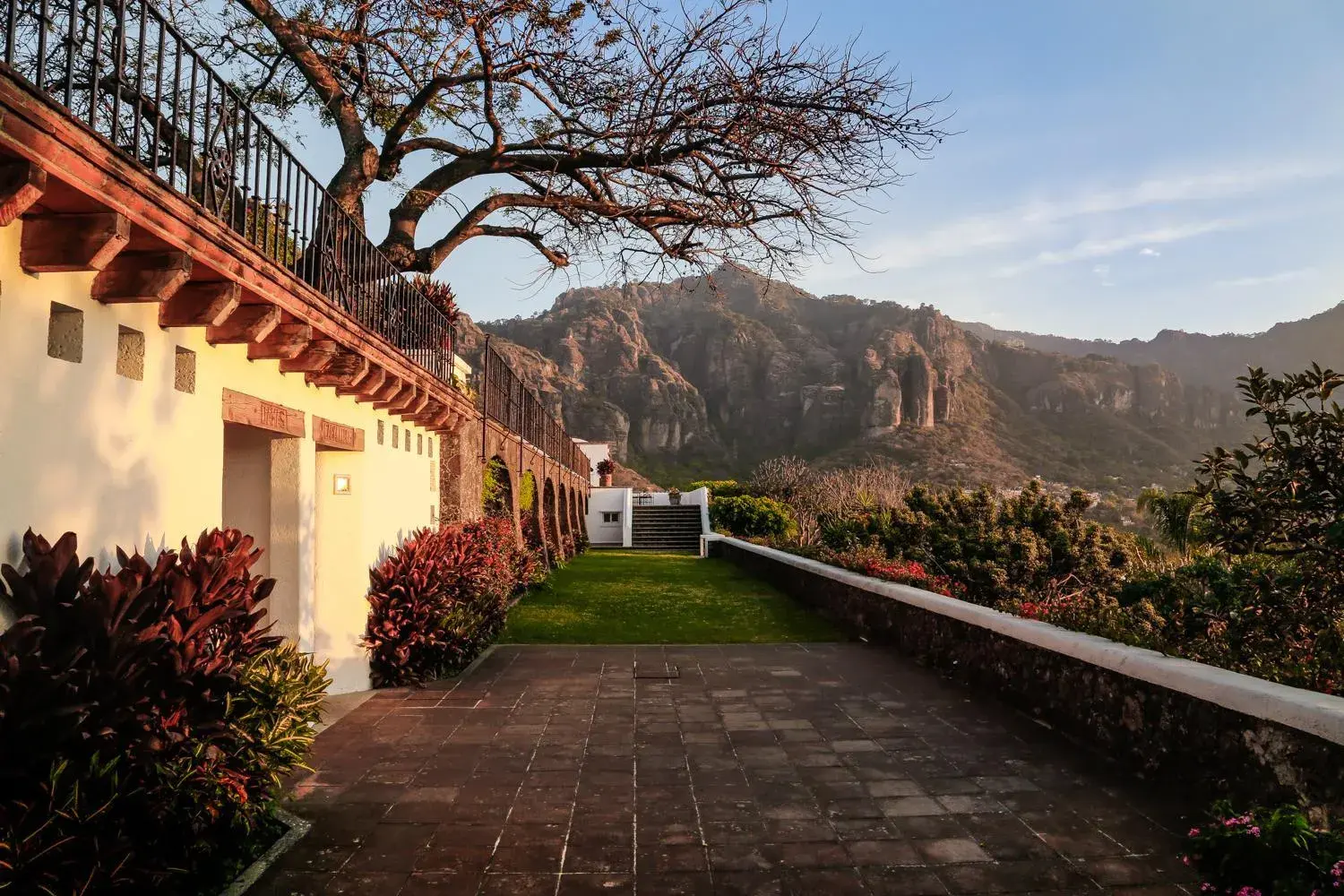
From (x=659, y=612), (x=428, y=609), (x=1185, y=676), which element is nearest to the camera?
(x=1185, y=676)

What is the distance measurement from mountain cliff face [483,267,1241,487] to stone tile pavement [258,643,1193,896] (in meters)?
68.5

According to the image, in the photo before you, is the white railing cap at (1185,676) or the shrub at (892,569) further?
the shrub at (892,569)

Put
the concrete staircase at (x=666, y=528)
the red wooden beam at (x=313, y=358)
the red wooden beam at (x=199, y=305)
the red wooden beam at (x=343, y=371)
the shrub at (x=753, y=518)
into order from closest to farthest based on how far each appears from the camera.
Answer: the red wooden beam at (x=199, y=305), the red wooden beam at (x=313, y=358), the red wooden beam at (x=343, y=371), the shrub at (x=753, y=518), the concrete staircase at (x=666, y=528)

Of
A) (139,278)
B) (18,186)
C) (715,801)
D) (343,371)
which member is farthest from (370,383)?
(715,801)

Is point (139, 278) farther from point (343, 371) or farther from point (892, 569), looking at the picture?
point (892, 569)

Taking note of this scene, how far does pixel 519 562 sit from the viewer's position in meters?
13.3

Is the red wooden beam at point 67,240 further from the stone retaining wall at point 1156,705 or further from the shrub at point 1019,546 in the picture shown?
the shrub at point 1019,546

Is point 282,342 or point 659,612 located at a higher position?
point 282,342

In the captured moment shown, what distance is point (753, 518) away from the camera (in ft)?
88.4

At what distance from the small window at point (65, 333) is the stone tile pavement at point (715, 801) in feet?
7.89

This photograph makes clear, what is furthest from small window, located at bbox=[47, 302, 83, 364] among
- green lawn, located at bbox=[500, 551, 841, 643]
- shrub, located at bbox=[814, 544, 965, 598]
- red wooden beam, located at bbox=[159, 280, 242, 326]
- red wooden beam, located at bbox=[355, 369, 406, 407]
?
shrub, located at bbox=[814, 544, 965, 598]

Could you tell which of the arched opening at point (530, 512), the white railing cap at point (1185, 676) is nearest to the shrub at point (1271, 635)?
the white railing cap at point (1185, 676)

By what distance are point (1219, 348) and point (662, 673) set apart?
435ft

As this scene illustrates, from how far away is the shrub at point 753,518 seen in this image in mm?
26156
